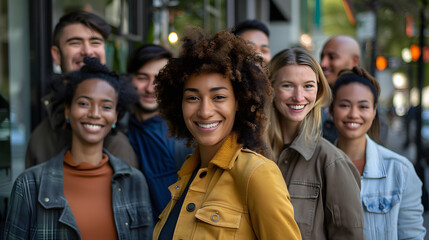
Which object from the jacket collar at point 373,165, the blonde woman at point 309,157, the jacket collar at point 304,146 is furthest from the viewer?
the jacket collar at point 373,165

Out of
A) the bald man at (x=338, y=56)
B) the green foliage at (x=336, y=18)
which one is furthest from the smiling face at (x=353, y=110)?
the green foliage at (x=336, y=18)

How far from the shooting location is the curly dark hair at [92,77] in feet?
10.3

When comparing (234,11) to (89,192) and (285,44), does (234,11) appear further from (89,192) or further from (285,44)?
(89,192)

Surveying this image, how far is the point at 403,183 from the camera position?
9.70 ft

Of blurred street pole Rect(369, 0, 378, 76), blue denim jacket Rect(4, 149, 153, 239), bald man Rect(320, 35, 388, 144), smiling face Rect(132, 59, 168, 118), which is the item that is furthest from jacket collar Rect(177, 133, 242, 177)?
blurred street pole Rect(369, 0, 378, 76)

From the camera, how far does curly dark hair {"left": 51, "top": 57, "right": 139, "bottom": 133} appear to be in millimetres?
3152

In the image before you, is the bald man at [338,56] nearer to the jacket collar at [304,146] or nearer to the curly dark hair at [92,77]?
the jacket collar at [304,146]

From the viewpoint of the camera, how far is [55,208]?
2.81 meters

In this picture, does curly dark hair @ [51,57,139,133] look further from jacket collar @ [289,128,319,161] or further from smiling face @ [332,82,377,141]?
smiling face @ [332,82,377,141]

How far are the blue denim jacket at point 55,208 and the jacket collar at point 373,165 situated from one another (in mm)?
1484

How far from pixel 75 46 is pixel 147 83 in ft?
2.15

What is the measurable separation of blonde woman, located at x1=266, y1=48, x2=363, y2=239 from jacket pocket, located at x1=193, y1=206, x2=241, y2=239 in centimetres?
65

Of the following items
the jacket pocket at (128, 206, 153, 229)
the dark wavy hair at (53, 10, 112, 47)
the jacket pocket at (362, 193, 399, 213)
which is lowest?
the jacket pocket at (128, 206, 153, 229)

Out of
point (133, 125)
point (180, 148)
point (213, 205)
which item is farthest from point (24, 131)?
point (213, 205)
